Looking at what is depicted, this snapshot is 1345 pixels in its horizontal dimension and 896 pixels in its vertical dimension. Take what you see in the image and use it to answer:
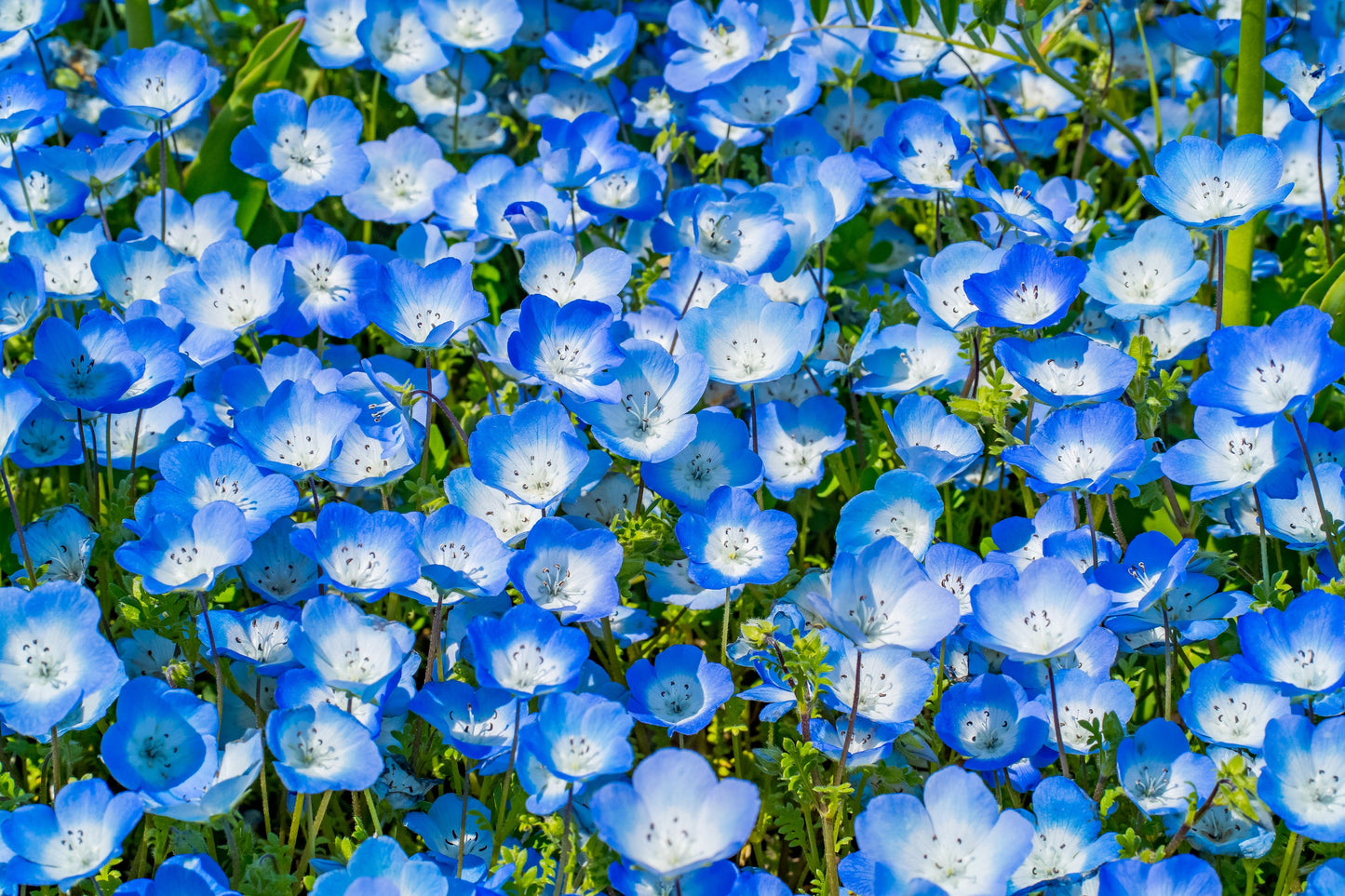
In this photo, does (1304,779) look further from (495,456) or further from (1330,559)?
(495,456)

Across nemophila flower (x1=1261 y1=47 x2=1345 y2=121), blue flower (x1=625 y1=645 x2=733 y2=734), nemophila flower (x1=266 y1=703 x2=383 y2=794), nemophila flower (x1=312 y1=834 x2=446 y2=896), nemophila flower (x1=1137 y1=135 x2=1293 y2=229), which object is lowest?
blue flower (x1=625 y1=645 x2=733 y2=734)

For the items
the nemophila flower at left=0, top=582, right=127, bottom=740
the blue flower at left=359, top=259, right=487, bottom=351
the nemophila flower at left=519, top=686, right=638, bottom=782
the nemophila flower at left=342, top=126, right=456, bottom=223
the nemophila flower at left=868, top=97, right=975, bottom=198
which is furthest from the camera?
the nemophila flower at left=342, top=126, right=456, bottom=223

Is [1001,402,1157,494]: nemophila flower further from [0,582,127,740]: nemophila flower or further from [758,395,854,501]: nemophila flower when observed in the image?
[0,582,127,740]: nemophila flower

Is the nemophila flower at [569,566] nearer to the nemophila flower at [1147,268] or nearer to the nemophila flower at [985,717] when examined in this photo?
the nemophila flower at [985,717]

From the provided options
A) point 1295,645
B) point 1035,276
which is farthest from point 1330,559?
point 1035,276

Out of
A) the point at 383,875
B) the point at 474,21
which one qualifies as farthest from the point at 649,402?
the point at 474,21

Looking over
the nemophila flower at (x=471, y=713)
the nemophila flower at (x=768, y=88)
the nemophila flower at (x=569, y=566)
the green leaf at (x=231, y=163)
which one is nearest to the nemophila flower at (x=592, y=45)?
the nemophila flower at (x=768, y=88)

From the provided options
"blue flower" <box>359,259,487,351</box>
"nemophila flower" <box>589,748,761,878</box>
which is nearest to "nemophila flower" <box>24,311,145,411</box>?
"blue flower" <box>359,259,487,351</box>

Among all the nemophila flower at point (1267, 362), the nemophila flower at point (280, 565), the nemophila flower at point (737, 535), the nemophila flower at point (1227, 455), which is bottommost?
the nemophila flower at point (280, 565)
